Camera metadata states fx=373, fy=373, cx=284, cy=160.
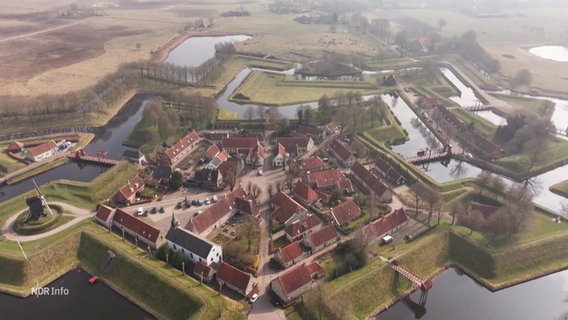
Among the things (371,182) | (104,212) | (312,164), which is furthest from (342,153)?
(104,212)

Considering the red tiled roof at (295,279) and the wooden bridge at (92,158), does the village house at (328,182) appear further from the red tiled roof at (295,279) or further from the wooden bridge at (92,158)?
the wooden bridge at (92,158)

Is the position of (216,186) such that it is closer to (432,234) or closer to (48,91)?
(432,234)

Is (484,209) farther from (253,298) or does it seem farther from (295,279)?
(253,298)

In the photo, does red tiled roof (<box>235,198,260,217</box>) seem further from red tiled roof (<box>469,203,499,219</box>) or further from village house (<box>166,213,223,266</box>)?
red tiled roof (<box>469,203,499,219</box>)

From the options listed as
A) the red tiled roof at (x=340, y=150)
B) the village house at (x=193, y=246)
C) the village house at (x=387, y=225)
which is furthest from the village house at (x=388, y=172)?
the village house at (x=193, y=246)

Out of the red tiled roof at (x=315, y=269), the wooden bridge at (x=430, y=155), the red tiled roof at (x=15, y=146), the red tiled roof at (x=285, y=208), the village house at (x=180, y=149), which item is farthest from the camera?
the wooden bridge at (x=430, y=155)

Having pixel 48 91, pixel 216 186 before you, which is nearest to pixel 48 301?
pixel 216 186
